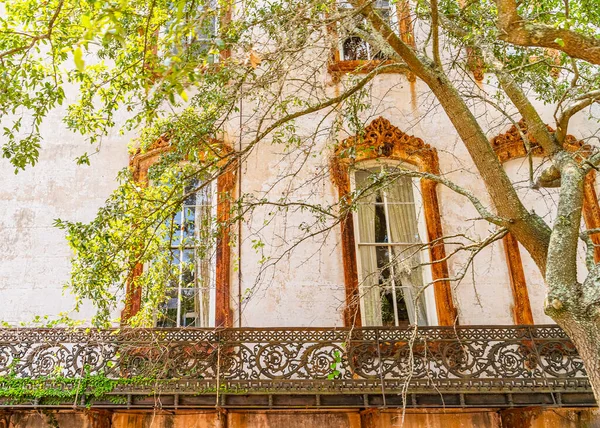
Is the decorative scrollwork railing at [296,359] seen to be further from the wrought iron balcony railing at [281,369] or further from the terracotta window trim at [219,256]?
the terracotta window trim at [219,256]

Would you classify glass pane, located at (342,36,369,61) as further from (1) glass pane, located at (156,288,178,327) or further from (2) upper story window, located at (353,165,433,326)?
(1) glass pane, located at (156,288,178,327)

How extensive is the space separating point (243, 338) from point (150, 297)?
1.29 metres

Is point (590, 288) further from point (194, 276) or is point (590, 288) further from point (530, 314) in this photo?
point (194, 276)

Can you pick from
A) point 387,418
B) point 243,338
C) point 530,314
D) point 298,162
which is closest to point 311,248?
point 298,162

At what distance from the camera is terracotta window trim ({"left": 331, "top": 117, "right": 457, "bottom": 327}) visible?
8.92 metres

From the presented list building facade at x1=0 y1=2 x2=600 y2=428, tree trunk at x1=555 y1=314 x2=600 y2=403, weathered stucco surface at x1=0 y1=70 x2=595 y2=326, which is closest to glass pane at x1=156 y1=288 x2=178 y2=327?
building facade at x1=0 y1=2 x2=600 y2=428

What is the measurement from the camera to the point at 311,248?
9.21 metres

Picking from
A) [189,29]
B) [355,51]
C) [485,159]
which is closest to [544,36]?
[485,159]

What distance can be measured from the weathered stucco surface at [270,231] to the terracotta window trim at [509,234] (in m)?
0.13

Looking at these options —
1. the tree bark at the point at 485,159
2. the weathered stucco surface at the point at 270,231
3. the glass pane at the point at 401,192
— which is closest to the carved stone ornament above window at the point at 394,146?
the weathered stucco surface at the point at 270,231

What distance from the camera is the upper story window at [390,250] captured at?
8914mm

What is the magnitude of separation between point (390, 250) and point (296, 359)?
9.31 feet

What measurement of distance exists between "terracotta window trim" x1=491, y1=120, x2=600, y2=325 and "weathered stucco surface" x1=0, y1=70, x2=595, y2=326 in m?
0.13

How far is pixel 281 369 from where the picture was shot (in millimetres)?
7172
